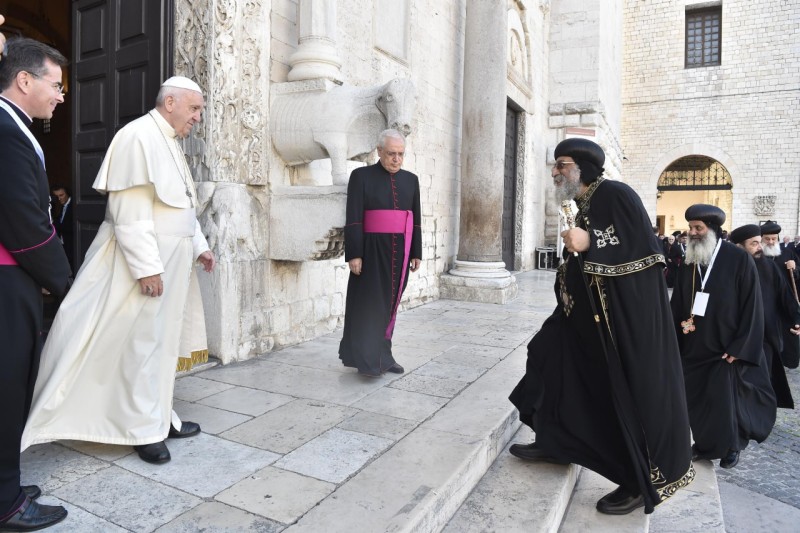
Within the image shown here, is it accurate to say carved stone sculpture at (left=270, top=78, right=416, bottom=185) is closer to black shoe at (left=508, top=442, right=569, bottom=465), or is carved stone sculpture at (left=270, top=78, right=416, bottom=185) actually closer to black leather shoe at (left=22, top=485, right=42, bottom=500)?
black shoe at (left=508, top=442, right=569, bottom=465)

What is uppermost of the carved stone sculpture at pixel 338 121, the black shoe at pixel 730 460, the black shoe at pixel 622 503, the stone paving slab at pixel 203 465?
the carved stone sculpture at pixel 338 121

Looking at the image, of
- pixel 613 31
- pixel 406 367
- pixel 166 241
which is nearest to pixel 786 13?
pixel 613 31

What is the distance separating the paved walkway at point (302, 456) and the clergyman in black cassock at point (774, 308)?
1.97 meters

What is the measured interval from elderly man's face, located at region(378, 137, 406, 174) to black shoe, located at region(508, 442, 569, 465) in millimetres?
2012

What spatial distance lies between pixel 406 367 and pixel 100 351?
2.24 metres

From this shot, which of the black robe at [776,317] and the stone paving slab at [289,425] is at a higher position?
the black robe at [776,317]

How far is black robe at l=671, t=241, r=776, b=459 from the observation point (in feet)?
11.6

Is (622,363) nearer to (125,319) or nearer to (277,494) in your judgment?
(277,494)

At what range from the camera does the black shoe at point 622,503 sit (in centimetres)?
253

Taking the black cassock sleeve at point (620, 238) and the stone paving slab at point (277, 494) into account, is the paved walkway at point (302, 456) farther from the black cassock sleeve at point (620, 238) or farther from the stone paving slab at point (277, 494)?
the black cassock sleeve at point (620, 238)

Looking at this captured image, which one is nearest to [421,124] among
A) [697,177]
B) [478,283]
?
[478,283]

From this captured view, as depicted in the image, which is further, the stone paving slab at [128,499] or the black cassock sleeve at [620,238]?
the black cassock sleeve at [620,238]

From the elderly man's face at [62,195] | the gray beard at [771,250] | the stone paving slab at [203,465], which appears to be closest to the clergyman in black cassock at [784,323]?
the gray beard at [771,250]

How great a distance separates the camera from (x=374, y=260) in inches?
157
